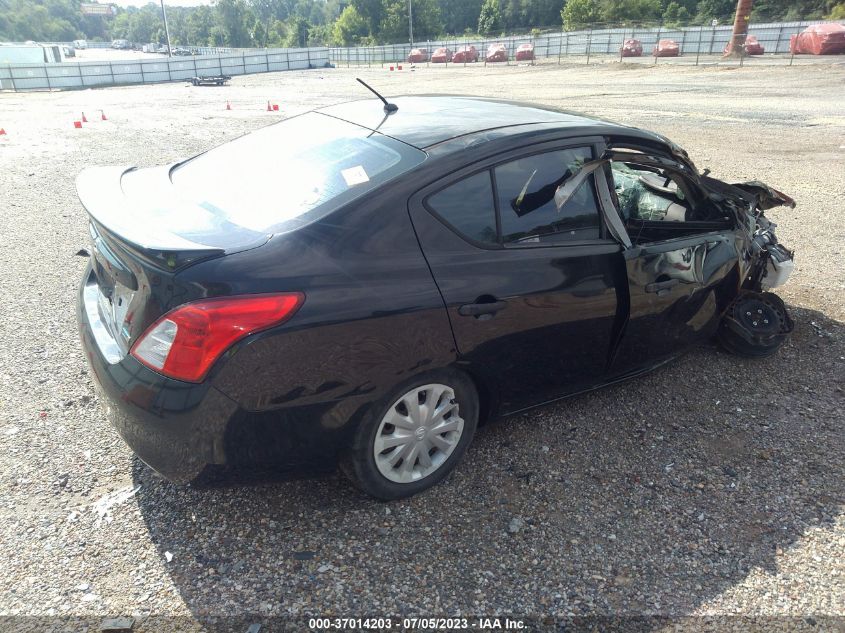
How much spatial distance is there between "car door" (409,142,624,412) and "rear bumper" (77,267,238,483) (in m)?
1.01

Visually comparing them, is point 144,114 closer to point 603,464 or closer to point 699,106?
point 699,106

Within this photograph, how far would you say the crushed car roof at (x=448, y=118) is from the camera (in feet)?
9.67

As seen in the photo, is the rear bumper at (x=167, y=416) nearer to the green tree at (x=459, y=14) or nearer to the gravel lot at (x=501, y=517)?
the gravel lot at (x=501, y=517)

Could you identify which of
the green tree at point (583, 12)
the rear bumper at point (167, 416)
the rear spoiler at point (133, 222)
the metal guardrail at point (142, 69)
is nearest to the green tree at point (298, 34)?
the green tree at point (583, 12)

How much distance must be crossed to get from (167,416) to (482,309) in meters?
1.31

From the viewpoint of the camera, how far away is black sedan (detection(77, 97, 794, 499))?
7.39ft

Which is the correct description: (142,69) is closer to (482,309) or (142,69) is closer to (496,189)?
(496,189)

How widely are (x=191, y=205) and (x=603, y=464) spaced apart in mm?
2360

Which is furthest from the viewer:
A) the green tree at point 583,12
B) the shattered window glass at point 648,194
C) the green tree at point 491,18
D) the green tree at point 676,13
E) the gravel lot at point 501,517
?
the green tree at point 491,18

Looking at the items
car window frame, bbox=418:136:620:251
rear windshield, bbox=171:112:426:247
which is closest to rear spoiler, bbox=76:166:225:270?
rear windshield, bbox=171:112:426:247

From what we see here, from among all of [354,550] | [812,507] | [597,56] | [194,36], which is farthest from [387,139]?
[194,36]

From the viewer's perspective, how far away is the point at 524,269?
276 cm

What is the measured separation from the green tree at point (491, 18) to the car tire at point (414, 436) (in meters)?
104

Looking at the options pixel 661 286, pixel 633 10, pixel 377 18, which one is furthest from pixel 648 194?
pixel 377 18
